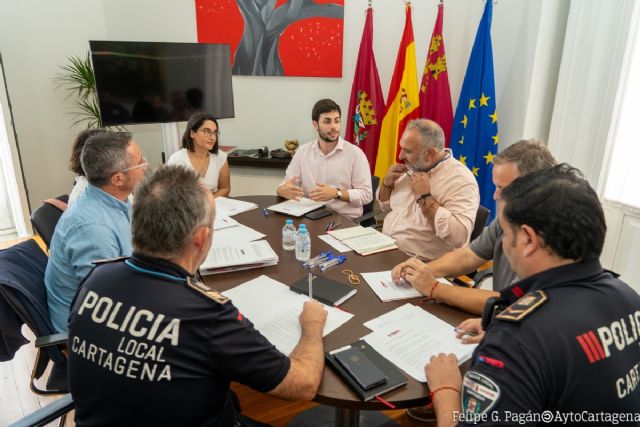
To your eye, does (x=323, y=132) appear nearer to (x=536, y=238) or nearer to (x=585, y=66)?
(x=585, y=66)

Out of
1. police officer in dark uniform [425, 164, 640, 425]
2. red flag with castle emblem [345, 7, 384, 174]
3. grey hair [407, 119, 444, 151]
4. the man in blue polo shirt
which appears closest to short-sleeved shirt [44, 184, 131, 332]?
the man in blue polo shirt

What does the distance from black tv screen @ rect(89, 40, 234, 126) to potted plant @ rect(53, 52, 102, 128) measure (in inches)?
33.6

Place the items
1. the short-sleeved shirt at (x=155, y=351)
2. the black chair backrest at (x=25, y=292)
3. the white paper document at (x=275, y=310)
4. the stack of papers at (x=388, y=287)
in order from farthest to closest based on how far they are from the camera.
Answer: the stack of papers at (x=388, y=287) → the black chair backrest at (x=25, y=292) → the white paper document at (x=275, y=310) → the short-sleeved shirt at (x=155, y=351)

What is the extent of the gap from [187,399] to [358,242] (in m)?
1.25

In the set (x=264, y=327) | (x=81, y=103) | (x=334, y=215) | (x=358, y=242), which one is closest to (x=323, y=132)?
(x=334, y=215)

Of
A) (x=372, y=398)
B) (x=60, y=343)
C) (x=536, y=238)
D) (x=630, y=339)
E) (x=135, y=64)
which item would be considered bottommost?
(x=60, y=343)

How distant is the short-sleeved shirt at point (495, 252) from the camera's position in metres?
1.79

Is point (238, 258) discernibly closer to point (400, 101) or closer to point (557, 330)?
point (557, 330)

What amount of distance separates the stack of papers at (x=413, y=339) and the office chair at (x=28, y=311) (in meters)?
1.11

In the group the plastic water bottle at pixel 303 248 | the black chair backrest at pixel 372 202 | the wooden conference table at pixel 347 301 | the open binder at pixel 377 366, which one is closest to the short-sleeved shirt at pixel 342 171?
the black chair backrest at pixel 372 202

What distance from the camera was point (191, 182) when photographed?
113 cm

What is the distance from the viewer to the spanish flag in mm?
3658

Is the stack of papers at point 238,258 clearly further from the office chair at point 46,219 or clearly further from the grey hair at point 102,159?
the office chair at point 46,219

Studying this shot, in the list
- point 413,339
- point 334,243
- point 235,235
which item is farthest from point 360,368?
point 235,235
